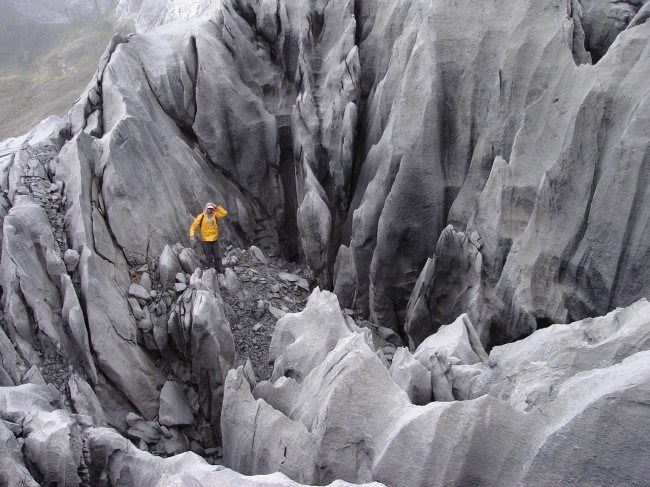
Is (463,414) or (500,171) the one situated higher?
(500,171)

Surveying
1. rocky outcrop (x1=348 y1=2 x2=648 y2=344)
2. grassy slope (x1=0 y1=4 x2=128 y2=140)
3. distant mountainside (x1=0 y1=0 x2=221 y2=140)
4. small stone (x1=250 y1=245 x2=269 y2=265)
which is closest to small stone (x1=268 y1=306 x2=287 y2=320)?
small stone (x1=250 y1=245 x2=269 y2=265)

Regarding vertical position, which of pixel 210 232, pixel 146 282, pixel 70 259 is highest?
pixel 70 259

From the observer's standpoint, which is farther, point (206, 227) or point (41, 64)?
point (41, 64)

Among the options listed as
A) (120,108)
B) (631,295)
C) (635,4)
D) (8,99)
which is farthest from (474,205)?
(8,99)

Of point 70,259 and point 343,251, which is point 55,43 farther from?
point 70,259

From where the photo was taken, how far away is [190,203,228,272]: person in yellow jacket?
17812 millimetres

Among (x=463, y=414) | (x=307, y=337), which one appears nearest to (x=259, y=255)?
(x=307, y=337)

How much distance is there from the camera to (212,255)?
18.7m

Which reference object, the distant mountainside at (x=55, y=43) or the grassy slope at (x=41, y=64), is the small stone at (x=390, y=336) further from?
the grassy slope at (x=41, y=64)

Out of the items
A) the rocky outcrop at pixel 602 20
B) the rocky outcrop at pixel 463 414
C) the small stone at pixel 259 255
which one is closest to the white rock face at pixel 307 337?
the rocky outcrop at pixel 463 414

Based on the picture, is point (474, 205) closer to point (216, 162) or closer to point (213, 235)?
point (213, 235)

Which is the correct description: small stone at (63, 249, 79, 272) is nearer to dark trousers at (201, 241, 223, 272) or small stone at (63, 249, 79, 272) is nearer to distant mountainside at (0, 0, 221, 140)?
dark trousers at (201, 241, 223, 272)

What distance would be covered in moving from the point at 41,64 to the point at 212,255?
242 ft

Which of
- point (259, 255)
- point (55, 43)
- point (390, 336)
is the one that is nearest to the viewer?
point (390, 336)
